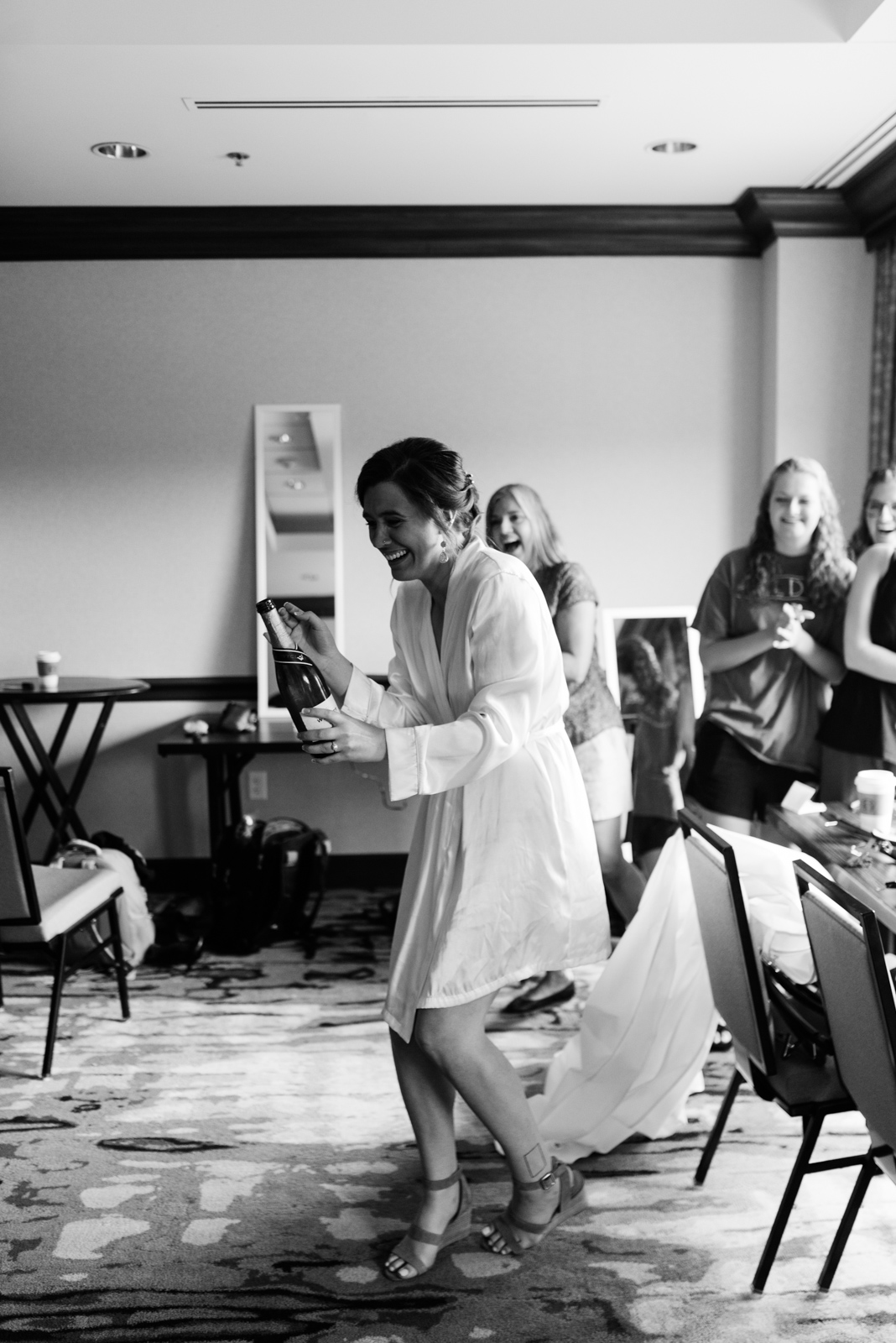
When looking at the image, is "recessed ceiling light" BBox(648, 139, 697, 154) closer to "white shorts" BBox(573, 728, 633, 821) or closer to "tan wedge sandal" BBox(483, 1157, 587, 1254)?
"white shorts" BBox(573, 728, 633, 821)

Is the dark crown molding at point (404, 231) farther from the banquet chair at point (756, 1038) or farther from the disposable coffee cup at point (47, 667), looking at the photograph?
the banquet chair at point (756, 1038)

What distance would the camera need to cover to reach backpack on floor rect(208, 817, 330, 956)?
14.2ft

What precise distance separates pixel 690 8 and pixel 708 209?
1.65 m

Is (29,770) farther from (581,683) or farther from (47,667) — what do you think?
(581,683)

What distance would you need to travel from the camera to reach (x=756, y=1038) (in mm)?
2139

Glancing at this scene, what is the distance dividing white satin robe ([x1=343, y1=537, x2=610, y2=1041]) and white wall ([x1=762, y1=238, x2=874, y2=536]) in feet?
10.3

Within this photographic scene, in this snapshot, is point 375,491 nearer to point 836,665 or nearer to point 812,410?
point 836,665

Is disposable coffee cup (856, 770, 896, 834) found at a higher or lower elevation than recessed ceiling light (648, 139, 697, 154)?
lower

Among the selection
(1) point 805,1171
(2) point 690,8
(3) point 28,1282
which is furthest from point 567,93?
(3) point 28,1282

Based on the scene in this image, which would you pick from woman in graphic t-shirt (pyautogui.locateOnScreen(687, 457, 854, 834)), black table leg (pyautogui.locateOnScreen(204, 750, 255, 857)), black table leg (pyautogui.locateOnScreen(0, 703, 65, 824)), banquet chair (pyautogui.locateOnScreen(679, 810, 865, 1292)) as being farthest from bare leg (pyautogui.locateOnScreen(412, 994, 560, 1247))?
black table leg (pyautogui.locateOnScreen(0, 703, 65, 824))

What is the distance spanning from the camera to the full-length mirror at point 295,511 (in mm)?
5066

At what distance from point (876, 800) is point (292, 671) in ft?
4.63

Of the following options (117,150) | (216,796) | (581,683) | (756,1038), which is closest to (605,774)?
(581,683)

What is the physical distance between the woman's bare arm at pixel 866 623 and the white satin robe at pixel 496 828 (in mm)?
1128
